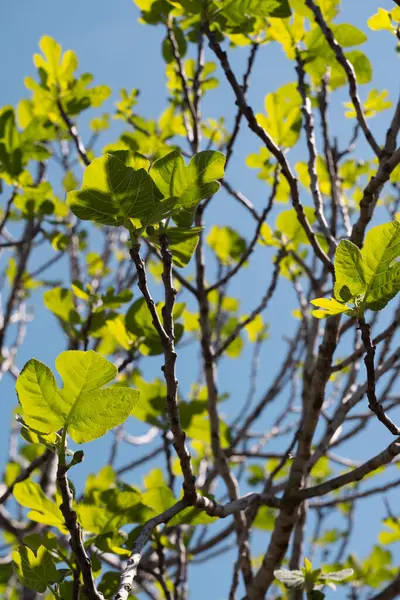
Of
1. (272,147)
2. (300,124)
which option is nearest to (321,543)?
(300,124)

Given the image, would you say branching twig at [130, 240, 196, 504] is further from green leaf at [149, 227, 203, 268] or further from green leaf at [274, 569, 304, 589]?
green leaf at [274, 569, 304, 589]

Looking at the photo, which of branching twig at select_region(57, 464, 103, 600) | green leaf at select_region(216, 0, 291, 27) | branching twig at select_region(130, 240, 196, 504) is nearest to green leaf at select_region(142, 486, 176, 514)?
branching twig at select_region(130, 240, 196, 504)

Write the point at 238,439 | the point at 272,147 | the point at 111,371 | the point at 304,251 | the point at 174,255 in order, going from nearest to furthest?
the point at 111,371 < the point at 174,255 < the point at 272,147 < the point at 238,439 < the point at 304,251

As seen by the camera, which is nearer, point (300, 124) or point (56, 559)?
point (56, 559)

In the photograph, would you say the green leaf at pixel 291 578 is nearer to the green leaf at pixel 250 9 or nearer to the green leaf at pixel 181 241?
the green leaf at pixel 181 241

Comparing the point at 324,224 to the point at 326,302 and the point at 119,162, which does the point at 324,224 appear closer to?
the point at 326,302

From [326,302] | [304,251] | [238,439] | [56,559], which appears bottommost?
[56,559]

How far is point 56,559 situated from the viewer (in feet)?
4.09

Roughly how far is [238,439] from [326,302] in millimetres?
1460

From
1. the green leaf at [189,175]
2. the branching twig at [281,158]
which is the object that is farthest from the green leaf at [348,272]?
the branching twig at [281,158]

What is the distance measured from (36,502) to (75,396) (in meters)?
0.45

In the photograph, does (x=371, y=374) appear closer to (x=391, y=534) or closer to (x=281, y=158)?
(x=281, y=158)

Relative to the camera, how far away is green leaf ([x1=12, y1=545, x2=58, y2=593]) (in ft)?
3.61

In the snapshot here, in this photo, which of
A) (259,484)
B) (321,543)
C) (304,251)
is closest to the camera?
(304,251)
